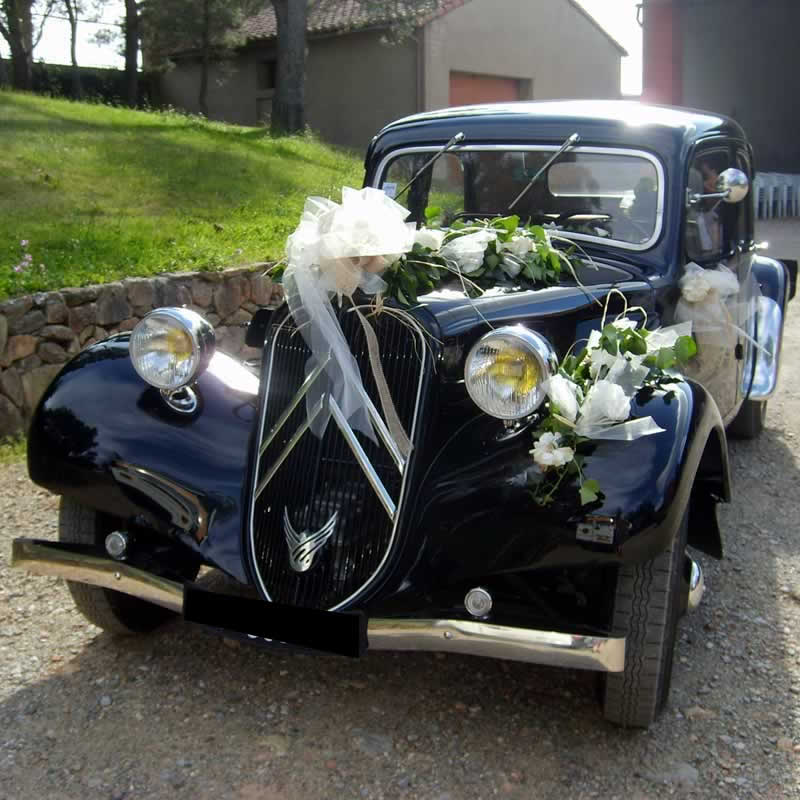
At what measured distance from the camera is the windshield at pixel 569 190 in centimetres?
373

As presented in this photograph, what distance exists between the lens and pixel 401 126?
13.8 ft

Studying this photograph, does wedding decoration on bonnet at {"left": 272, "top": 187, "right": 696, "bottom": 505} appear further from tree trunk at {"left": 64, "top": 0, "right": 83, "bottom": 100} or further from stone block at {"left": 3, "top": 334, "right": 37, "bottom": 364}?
tree trunk at {"left": 64, "top": 0, "right": 83, "bottom": 100}

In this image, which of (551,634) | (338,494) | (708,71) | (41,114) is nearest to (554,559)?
(551,634)

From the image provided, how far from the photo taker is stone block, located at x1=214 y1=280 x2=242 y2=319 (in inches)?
255

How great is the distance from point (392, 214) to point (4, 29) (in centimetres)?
2021

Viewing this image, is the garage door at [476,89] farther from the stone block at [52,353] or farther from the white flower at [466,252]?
the white flower at [466,252]

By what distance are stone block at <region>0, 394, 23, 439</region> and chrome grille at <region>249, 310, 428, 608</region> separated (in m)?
2.86

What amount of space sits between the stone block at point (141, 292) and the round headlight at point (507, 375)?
376 cm

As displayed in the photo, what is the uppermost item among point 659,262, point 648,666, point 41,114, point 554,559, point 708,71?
point 708,71

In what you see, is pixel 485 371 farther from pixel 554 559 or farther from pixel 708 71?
pixel 708 71

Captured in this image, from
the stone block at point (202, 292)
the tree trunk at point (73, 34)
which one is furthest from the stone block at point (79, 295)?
the tree trunk at point (73, 34)

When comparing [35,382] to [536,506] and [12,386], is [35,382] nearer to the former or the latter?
[12,386]

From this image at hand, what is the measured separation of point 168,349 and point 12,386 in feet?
8.67

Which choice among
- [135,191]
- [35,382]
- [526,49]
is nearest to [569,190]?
[35,382]
